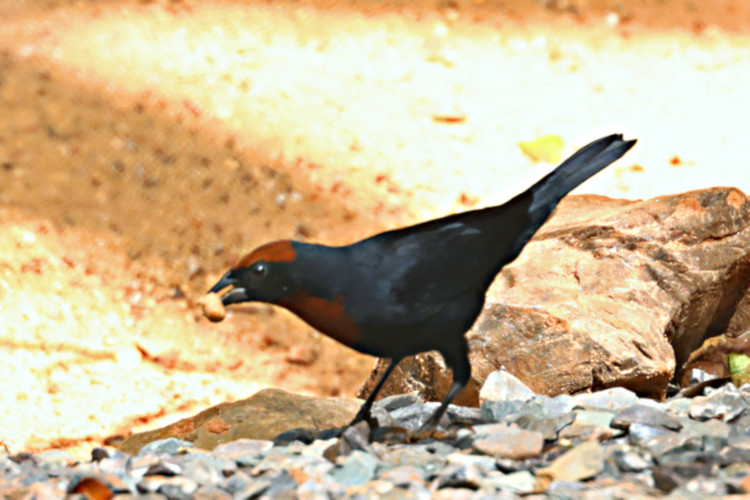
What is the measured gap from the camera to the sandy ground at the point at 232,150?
165 inches

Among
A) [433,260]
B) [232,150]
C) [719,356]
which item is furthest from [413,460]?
[232,150]

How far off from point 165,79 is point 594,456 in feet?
13.1

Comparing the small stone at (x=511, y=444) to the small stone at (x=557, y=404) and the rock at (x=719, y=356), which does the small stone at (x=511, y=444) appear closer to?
the small stone at (x=557, y=404)

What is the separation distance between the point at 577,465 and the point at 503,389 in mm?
587

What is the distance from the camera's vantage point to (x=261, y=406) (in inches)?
111

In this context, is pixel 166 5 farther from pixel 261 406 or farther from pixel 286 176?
pixel 261 406

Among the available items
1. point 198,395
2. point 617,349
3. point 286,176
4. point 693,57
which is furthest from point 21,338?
point 693,57

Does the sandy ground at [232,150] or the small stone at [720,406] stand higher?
the sandy ground at [232,150]

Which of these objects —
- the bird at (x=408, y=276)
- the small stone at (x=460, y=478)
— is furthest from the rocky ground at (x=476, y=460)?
the bird at (x=408, y=276)

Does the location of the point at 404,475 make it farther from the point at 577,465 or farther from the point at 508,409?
the point at 508,409

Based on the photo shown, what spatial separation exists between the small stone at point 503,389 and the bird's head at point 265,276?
737 millimetres

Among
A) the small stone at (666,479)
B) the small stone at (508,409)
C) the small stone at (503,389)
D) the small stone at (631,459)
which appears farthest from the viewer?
the small stone at (503,389)

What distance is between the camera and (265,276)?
2.13 meters

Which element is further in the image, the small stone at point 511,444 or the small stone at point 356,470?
the small stone at point 511,444
